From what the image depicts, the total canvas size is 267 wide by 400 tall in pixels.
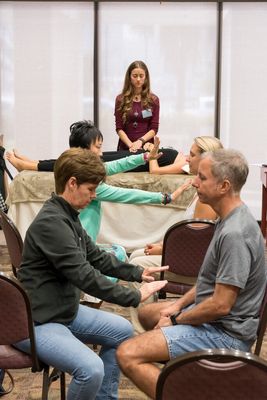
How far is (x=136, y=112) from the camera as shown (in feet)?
17.5

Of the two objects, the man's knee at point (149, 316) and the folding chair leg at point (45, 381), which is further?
the man's knee at point (149, 316)

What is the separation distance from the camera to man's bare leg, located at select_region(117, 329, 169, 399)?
197cm

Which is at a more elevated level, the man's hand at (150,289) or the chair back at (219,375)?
the chair back at (219,375)

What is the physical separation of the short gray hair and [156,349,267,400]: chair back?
2.56 ft

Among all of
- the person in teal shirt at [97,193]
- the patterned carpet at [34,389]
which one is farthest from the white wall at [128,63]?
the patterned carpet at [34,389]

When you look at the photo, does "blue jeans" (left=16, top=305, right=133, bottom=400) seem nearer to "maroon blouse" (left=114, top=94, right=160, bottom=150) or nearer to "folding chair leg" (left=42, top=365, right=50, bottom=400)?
"folding chair leg" (left=42, top=365, right=50, bottom=400)

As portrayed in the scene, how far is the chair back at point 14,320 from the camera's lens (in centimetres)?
188

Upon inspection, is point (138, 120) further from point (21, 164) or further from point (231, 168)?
point (231, 168)

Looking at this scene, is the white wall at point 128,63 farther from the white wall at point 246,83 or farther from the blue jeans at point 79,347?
the blue jeans at point 79,347

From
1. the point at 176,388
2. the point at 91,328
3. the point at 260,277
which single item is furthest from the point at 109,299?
the point at 176,388

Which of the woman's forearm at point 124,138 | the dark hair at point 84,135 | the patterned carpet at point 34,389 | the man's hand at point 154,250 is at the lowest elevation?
the patterned carpet at point 34,389

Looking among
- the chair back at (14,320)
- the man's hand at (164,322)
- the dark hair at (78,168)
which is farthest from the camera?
the man's hand at (164,322)

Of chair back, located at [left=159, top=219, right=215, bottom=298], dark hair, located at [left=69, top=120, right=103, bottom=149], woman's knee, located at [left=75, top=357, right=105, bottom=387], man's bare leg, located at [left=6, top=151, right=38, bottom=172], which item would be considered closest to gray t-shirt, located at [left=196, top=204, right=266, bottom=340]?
woman's knee, located at [left=75, top=357, right=105, bottom=387]

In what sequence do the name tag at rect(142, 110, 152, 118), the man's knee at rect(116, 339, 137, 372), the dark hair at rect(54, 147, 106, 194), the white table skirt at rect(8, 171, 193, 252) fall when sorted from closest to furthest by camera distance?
1. the man's knee at rect(116, 339, 137, 372)
2. the dark hair at rect(54, 147, 106, 194)
3. the white table skirt at rect(8, 171, 193, 252)
4. the name tag at rect(142, 110, 152, 118)
